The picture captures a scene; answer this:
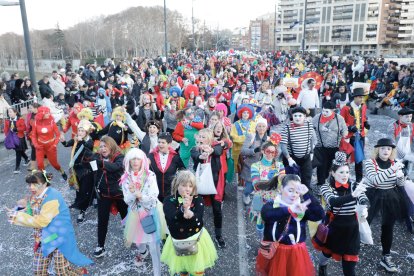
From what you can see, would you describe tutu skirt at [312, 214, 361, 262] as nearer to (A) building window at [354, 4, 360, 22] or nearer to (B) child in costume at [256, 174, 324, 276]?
(B) child in costume at [256, 174, 324, 276]

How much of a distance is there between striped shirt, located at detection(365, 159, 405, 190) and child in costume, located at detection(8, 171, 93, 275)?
348 centimetres

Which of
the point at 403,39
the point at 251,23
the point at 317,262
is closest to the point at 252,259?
the point at 317,262

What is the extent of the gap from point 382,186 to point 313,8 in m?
121

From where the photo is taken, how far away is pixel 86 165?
17.9 feet

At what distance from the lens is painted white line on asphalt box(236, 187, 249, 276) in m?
4.30

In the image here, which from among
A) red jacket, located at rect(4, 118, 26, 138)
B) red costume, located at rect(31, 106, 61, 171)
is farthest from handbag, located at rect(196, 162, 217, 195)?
red jacket, located at rect(4, 118, 26, 138)

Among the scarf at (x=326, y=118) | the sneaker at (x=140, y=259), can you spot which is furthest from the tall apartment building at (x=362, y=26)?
the sneaker at (x=140, y=259)

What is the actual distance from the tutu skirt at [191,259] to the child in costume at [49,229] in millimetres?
907

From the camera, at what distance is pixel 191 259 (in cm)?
355

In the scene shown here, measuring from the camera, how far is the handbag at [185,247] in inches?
137

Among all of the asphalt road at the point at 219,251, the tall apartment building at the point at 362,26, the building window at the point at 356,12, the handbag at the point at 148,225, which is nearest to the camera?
the handbag at the point at 148,225

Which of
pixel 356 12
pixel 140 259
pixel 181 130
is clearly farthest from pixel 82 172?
pixel 356 12

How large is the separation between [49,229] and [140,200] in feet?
3.24

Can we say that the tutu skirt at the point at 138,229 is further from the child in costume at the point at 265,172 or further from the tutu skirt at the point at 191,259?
the child in costume at the point at 265,172
